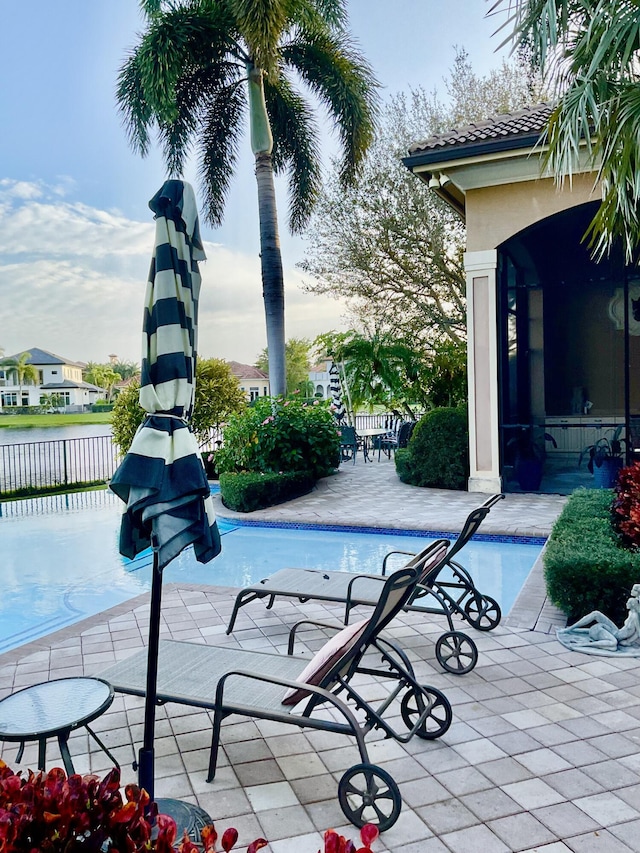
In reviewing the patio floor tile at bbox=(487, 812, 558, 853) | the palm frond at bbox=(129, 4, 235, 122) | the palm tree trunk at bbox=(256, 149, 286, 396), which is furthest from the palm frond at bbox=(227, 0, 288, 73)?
the patio floor tile at bbox=(487, 812, 558, 853)

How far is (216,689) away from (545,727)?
1.66 meters

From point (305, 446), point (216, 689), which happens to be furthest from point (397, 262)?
point (216, 689)

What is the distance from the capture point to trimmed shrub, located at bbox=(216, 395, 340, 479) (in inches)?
443

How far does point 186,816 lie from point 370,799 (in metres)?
0.71

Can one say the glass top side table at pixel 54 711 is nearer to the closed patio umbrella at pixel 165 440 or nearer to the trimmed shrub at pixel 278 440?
the closed patio umbrella at pixel 165 440

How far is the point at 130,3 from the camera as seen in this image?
47.8ft

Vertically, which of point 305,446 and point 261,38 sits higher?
point 261,38

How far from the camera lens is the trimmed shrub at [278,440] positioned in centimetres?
1125

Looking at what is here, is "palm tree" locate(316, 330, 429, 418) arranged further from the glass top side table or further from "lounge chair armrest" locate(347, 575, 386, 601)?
the glass top side table

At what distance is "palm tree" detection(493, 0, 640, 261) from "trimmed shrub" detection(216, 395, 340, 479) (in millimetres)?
6462

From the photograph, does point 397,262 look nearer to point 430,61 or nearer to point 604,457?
point 430,61

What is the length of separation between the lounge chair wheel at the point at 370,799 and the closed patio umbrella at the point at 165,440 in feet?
2.48

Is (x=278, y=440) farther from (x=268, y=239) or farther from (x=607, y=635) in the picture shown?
(x=607, y=635)

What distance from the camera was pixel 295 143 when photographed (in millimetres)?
15875
